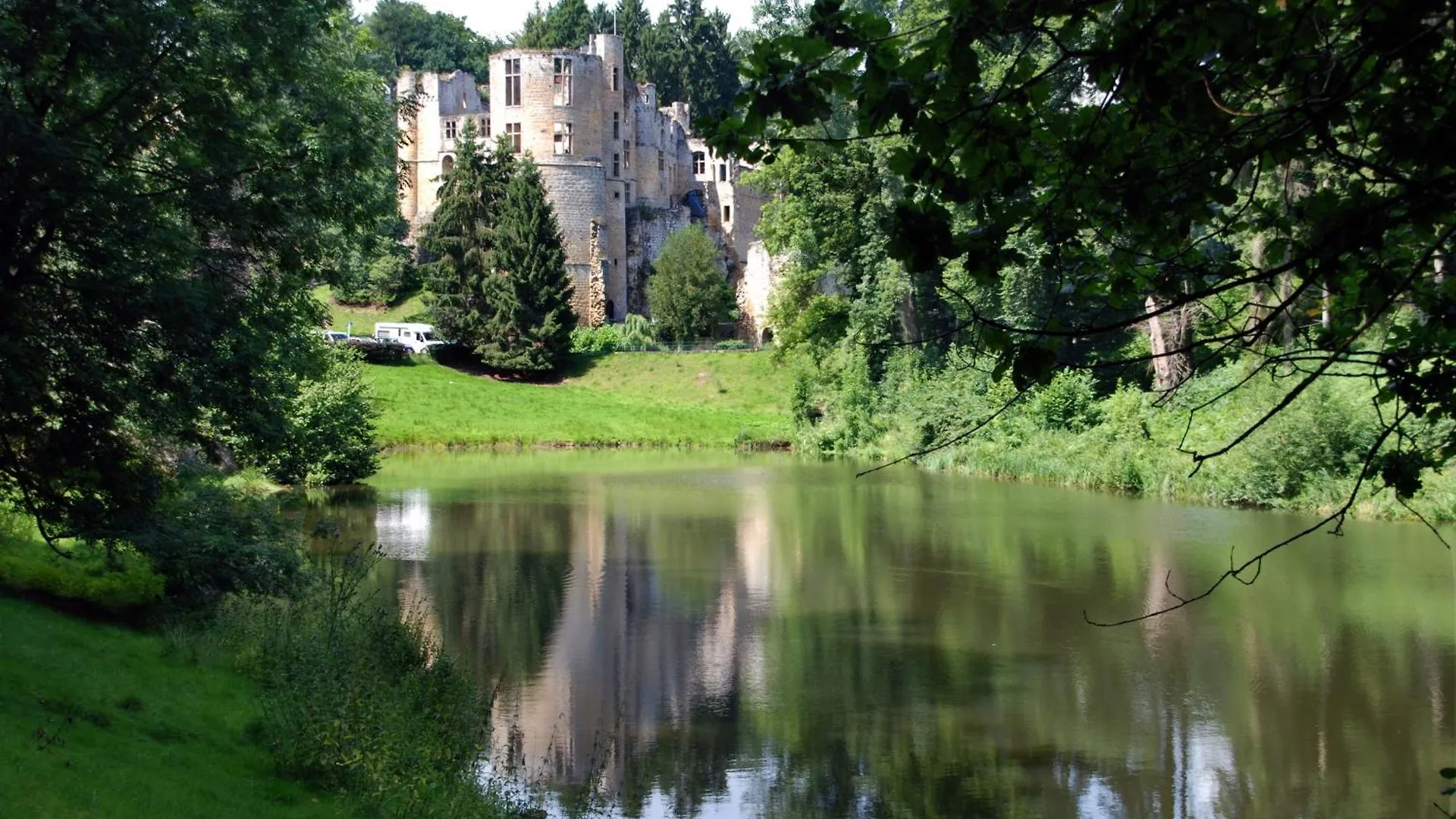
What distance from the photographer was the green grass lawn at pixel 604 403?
1833 inches

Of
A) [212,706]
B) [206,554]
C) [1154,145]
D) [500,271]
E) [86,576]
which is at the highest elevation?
[500,271]

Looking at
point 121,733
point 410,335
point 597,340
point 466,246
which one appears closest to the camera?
point 121,733

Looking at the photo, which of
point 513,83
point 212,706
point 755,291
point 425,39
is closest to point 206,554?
point 212,706

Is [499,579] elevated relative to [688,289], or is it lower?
lower

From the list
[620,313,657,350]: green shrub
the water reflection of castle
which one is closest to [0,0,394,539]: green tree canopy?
the water reflection of castle

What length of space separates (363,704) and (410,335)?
50475 mm

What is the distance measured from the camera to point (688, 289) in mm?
63625

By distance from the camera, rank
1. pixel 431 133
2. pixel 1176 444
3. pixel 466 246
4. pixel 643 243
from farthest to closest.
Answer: pixel 643 243 → pixel 431 133 → pixel 466 246 → pixel 1176 444

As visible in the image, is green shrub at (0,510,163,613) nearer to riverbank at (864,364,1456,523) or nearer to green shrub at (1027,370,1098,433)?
riverbank at (864,364,1456,523)

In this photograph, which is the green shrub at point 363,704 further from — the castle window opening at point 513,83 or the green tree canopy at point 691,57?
the green tree canopy at point 691,57

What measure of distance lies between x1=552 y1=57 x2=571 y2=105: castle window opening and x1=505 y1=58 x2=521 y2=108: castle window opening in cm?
184

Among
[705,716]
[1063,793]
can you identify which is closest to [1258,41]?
[1063,793]

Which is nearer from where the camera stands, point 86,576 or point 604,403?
point 86,576

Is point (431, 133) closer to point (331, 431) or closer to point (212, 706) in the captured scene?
point (331, 431)
